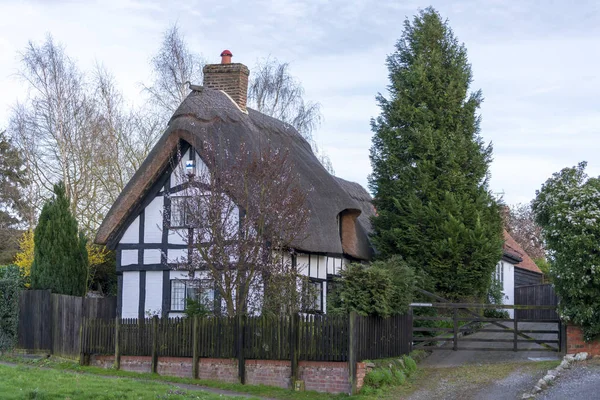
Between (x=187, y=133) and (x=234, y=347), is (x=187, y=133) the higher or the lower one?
the higher one

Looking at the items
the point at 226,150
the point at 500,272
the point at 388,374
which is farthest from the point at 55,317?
the point at 500,272

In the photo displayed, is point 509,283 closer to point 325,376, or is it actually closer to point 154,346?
point 154,346

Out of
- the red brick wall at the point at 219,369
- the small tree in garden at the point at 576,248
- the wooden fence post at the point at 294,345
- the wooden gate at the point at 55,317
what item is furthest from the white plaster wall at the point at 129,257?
the small tree in garden at the point at 576,248

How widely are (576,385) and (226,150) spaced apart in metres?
10.9

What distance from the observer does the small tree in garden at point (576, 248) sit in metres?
19.6

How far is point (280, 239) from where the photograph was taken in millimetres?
20234

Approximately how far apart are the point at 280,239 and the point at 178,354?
384cm

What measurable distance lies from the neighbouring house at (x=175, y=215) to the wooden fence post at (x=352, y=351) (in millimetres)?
5752

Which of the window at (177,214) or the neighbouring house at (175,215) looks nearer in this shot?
the window at (177,214)

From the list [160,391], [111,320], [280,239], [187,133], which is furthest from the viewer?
[187,133]

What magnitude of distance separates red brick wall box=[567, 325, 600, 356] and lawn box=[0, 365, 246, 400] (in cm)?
944

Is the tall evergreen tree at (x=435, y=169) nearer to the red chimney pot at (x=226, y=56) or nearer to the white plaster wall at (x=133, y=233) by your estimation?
the red chimney pot at (x=226, y=56)

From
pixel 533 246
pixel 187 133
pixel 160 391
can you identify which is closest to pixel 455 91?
pixel 187 133

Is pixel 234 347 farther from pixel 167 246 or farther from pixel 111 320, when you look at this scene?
pixel 167 246
